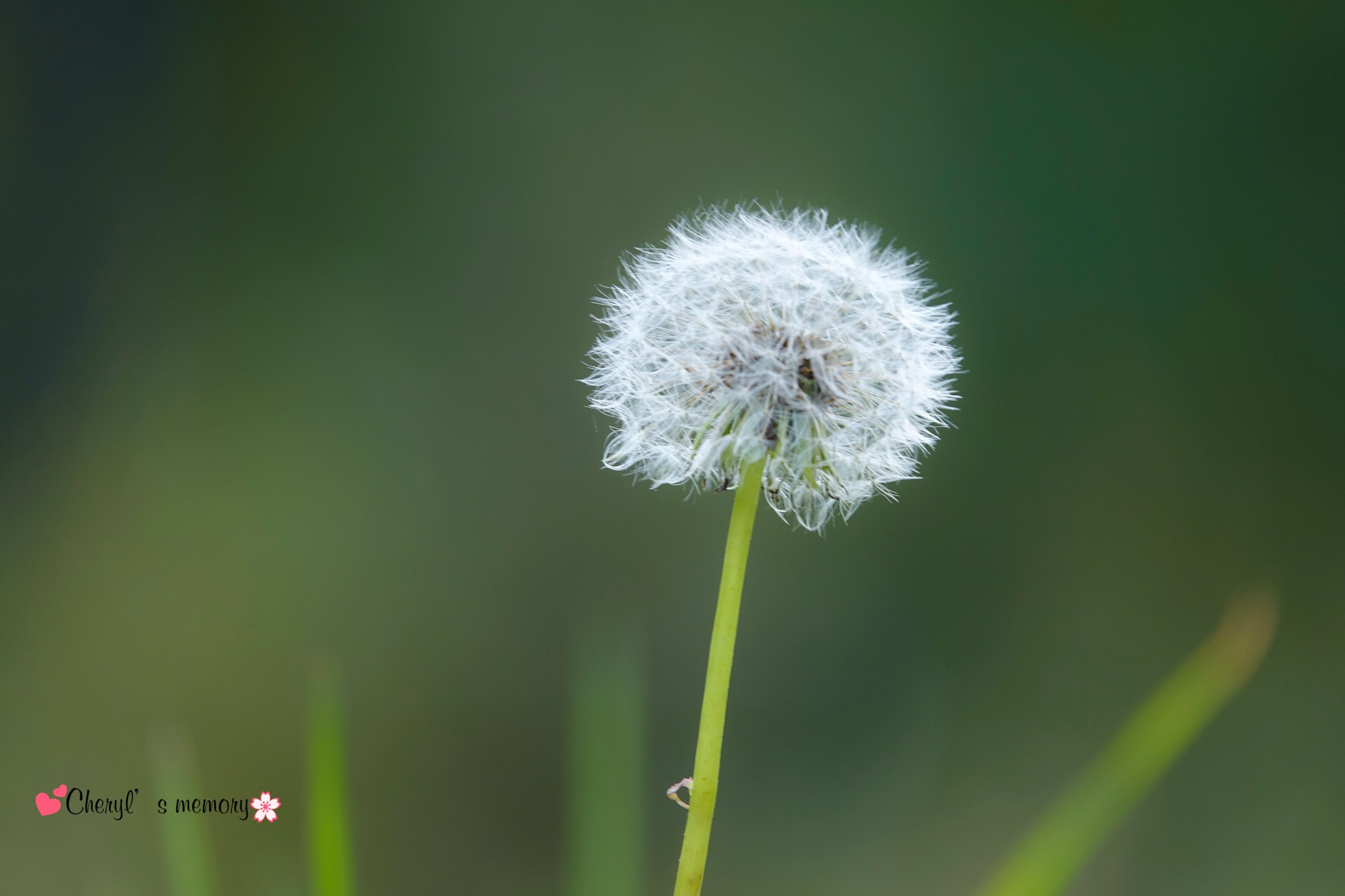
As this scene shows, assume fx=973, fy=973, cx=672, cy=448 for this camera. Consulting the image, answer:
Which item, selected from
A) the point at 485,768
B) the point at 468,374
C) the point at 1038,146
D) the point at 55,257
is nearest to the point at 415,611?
the point at 485,768

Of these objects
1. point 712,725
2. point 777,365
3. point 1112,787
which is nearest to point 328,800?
point 712,725

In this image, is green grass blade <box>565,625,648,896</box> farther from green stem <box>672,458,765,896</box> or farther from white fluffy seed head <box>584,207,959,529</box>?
white fluffy seed head <box>584,207,959,529</box>

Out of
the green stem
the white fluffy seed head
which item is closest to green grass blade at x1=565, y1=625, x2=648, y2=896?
the green stem

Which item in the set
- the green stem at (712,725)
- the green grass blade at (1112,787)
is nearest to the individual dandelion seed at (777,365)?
the green stem at (712,725)

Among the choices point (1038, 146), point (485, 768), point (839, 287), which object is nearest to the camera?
point (839, 287)

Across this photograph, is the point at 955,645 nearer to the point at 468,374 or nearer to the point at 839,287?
the point at 468,374

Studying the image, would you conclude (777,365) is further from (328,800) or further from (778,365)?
(328,800)
